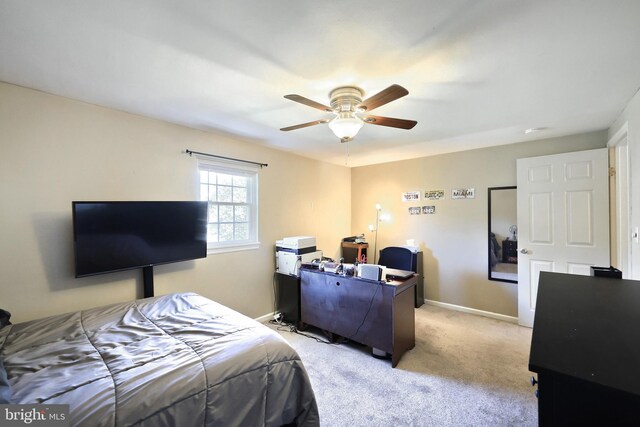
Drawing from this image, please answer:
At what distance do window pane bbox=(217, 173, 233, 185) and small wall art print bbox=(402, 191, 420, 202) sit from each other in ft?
9.23

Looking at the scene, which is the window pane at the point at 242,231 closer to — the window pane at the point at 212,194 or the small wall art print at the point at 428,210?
the window pane at the point at 212,194

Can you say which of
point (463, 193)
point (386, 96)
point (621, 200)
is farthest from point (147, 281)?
point (621, 200)

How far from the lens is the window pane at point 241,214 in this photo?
3.40 m

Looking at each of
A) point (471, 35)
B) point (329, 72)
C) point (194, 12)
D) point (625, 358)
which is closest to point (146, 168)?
point (194, 12)

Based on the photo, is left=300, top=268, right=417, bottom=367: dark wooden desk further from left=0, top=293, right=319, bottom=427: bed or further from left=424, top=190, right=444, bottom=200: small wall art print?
left=424, top=190, right=444, bottom=200: small wall art print

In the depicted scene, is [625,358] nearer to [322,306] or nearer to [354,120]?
[354,120]

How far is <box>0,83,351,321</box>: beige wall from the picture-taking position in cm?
193

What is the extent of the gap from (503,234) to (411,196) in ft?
4.57

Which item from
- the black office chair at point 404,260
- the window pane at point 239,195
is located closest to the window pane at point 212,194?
the window pane at point 239,195

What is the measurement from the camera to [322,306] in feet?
9.91

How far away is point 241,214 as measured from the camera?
3.46m

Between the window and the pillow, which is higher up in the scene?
the window

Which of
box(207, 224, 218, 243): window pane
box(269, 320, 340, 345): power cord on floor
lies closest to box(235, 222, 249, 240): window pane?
box(207, 224, 218, 243): window pane

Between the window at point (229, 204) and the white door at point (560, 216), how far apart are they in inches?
136
